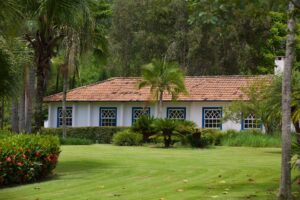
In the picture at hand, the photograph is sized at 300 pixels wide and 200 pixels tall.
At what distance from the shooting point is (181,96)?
35375mm

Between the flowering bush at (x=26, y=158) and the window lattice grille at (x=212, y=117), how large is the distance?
20.9 m

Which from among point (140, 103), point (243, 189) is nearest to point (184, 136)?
point (140, 103)

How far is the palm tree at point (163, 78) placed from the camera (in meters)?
32.6

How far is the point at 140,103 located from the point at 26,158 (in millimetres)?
22911

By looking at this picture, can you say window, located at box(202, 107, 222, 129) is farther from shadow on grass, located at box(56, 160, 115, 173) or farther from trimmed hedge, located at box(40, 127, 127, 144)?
shadow on grass, located at box(56, 160, 115, 173)

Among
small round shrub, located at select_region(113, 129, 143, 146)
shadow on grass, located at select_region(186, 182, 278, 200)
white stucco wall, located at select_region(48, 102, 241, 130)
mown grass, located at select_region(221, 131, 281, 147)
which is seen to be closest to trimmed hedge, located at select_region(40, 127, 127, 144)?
white stucco wall, located at select_region(48, 102, 241, 130)

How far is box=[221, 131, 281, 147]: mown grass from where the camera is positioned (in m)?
27.5

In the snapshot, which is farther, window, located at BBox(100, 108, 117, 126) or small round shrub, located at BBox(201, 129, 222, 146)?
window, located at BBox(100, 108, 117, 126)

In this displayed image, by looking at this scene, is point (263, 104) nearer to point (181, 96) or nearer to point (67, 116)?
point (181, 96)

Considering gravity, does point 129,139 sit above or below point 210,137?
below

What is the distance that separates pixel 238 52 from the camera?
43750mm

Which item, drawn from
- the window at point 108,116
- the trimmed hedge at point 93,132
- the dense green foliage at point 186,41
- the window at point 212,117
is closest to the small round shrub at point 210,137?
the window at point 212,117

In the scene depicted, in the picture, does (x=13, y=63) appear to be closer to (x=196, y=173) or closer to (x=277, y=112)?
(x=196, y=173)

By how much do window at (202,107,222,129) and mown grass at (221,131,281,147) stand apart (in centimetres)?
485
